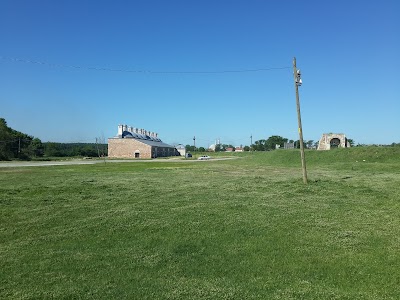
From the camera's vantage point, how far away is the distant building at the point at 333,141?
75625mm

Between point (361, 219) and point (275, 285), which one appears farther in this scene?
point (361, 219)

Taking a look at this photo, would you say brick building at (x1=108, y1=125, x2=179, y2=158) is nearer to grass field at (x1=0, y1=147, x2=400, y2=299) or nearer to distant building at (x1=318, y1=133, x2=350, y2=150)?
distant building at (x1=318, y1=133, x2=350, y2=150)

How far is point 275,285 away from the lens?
19.2 ft

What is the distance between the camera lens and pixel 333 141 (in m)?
76.8

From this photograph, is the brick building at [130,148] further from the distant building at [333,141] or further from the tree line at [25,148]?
the distant building at [333,141]

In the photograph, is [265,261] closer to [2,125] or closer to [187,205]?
[187,205]

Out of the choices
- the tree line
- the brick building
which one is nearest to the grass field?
the tree line

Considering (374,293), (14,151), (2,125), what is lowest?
(374,293)

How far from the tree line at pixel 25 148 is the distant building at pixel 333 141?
54.7 m

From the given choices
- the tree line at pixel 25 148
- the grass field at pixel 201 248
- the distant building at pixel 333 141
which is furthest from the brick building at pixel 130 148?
the grass field at pixel 201 248

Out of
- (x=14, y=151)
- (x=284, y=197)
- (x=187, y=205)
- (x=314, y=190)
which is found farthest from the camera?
(x=14, y=151)

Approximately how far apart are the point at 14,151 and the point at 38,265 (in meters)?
94.3

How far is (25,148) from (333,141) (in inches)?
2959

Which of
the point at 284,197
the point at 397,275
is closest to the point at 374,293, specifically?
the point at 397,275
